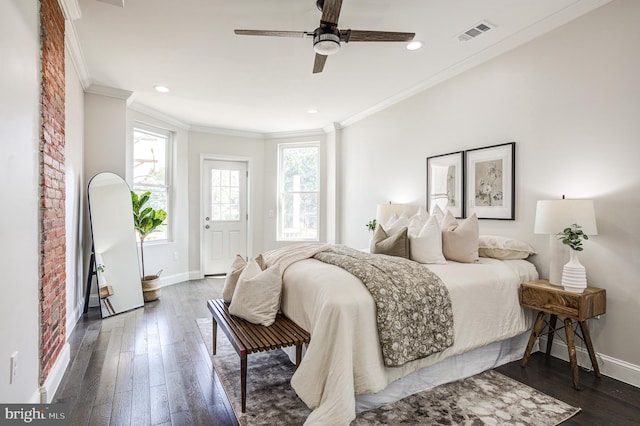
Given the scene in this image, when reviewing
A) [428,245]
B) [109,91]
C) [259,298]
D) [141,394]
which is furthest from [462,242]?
[109,91]

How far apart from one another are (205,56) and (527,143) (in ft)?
10.1

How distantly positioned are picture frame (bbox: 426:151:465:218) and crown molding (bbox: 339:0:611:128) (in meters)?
0.86

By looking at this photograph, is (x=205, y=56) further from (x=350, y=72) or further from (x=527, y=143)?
(x=527, y=143)

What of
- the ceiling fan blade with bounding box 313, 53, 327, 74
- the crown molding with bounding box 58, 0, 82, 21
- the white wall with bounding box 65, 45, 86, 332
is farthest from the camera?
the white wall with bounding box 65, 45, 86, 332

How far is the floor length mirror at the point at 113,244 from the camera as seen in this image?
3778 mm

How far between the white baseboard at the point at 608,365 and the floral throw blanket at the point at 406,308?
123cm

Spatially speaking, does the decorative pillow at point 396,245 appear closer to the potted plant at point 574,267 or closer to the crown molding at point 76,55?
the potted plant at point 574,267

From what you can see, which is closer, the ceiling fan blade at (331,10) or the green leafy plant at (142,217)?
the ceiling fan blade at (331,10)

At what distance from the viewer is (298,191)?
6297 millimetres

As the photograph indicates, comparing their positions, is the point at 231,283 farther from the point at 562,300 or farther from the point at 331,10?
the point at 562,300

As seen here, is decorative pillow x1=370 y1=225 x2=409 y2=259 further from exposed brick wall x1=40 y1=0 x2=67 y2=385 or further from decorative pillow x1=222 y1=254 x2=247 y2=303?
exposed brick wall x1=40 y1=0 x2=67 y2=385

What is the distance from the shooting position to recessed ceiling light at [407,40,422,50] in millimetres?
2979

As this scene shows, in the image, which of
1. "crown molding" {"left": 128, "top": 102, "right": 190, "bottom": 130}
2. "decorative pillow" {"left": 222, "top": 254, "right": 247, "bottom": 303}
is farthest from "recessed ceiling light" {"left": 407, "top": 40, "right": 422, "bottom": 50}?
"crown molding" {"left": 128, "top": 102, "right": 190, "bottom": 130}

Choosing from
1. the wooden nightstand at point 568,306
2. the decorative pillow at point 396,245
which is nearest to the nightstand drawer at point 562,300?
the wooden nightstand at point 568,306
